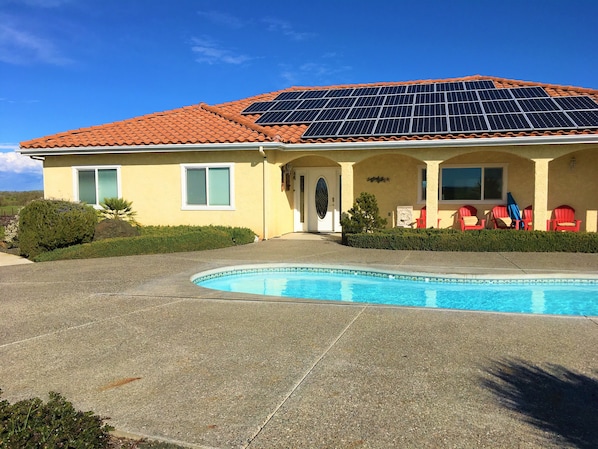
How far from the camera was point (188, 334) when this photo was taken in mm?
5957

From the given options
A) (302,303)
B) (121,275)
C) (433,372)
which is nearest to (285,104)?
(121,275)

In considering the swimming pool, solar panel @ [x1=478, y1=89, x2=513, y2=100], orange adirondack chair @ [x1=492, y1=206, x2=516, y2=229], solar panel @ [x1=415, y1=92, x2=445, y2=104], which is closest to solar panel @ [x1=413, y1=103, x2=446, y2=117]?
solar panel @ [x1=415, y1=92, x2=445, y2=104]

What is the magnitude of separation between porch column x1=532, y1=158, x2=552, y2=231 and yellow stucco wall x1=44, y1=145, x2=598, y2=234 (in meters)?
0.09

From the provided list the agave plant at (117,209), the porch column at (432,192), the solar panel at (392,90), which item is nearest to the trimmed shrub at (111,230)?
the agave plant at (117,209)

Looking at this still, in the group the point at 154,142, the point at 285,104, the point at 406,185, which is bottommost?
the point at 406,185

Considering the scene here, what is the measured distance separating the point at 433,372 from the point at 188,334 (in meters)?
2.96

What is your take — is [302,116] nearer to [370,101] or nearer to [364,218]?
[370,101]

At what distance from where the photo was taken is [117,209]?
16.6 meters

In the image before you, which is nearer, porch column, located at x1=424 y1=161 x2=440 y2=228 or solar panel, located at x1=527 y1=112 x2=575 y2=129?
solar panel, located at x1=527 y1=112 x2=575 y2=129

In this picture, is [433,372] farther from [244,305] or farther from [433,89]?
[433,89]

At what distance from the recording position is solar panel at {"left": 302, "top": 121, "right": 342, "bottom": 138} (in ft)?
53.9

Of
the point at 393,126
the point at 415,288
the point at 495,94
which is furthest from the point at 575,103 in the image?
the point at 415,288

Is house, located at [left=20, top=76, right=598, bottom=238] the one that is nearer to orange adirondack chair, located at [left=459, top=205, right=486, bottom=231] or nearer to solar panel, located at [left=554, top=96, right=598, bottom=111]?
solar panel, located at [left=554, top=96, right=598, bottom=111]

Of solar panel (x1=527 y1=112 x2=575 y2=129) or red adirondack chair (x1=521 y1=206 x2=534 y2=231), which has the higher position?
solar panel (x1=527 y1=112 x2=575 y2=129)
